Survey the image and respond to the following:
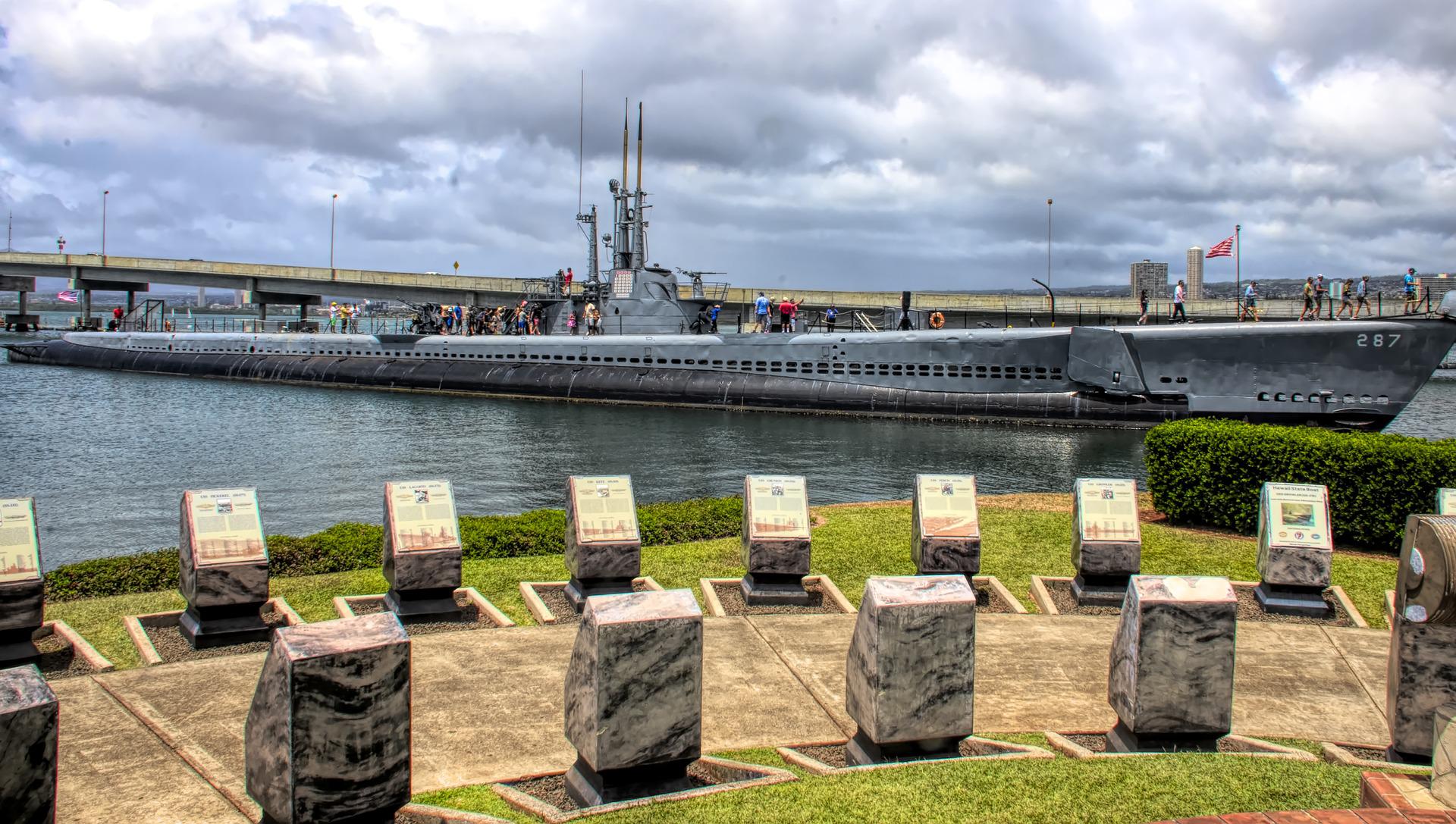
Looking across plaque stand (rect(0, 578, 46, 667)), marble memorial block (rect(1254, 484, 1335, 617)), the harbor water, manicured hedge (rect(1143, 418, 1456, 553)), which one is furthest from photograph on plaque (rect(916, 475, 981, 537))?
the harbor water

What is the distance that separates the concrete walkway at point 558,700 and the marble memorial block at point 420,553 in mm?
711

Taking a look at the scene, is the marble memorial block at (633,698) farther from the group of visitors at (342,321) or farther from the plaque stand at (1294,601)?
the group of visitors at (342,321)

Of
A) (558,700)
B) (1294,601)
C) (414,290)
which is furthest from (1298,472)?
(414,290)

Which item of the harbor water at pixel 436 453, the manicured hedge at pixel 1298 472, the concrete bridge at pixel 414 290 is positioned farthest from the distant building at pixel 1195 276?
the manicured hedge at pixel 1298 472

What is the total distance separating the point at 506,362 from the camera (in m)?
42.0

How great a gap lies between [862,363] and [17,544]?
29523 mm

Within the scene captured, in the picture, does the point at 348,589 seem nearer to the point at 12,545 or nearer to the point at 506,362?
the point at 12,545

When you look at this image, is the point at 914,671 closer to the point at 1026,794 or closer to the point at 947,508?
the point at 1026,794

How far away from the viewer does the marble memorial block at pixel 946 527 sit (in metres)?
9.62

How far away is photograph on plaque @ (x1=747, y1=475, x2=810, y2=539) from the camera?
941 cm

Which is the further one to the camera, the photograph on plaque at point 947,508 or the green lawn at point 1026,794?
the photograph on plaque at point 947,508

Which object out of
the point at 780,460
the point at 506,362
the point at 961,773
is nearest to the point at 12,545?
the point at 961,773

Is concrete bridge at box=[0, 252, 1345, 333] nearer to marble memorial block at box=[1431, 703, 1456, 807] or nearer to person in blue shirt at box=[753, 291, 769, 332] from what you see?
person in blue shirt at box=[753, 291, 769, 332]

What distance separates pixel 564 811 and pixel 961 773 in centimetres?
194
